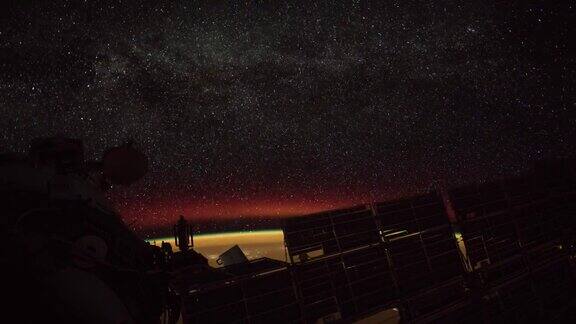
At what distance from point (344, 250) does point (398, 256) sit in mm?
1724

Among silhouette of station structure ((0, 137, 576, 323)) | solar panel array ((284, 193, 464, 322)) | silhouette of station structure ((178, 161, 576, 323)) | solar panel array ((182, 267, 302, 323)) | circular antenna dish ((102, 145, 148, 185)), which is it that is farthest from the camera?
circular antenna dish ((102, 145, 148, 185))

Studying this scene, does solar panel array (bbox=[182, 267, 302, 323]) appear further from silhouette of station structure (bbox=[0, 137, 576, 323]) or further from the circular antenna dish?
the circular antenna dish

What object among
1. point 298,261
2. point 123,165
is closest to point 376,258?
point 298,261

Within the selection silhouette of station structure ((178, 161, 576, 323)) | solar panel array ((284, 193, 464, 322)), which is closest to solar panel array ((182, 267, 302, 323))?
silhouette of station structure ((178, 161, 576, 323))

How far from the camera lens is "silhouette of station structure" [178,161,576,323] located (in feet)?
22.6

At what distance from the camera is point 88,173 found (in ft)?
24.8

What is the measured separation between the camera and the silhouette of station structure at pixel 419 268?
6.89m

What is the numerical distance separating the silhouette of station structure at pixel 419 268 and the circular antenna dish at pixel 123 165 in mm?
3249

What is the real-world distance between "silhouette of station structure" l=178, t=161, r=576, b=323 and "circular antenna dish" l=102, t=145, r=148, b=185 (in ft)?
10.7

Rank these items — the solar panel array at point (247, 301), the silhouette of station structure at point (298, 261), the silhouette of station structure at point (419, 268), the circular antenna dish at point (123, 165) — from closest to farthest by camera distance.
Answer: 1. the silhouette of station structure at point (298, 261)
2. the solar panel array at point (247, 301)
3. the silhouette of station structure at point (419, 268)
4. the circular antenna dish at point (123, 165)

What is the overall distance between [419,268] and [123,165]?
8.41 metres

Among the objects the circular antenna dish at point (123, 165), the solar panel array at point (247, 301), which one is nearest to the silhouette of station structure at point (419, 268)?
the solar panel array at point (247, 301)

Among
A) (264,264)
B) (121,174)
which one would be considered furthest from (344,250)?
(121,174)

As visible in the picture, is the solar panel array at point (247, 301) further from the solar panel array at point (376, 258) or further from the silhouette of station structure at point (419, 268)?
the solar panel array at point (376, 258)
